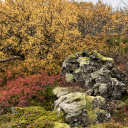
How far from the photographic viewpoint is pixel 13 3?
60.7ft

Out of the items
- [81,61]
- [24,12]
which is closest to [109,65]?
[81,61]

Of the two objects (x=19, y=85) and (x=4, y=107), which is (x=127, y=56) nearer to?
(x=19, y=85)

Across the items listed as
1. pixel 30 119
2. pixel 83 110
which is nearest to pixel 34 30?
pixel 30 119

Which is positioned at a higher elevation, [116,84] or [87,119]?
[116,84]

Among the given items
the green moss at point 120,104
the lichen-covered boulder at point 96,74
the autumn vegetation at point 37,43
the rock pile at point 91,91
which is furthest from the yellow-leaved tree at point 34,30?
the green moss at point 120,104

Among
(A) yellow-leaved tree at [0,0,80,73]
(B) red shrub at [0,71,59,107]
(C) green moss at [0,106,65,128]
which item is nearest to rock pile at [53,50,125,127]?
(C) green moss at [0,106,65,128]

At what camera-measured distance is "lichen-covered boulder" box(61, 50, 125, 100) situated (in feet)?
36.0

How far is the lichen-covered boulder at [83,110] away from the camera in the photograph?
7660mm

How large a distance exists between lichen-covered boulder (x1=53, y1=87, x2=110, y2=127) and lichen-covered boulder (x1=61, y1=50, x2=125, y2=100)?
224cm

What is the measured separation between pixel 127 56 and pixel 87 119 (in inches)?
408

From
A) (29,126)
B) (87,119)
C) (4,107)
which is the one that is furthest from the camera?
(4,107)

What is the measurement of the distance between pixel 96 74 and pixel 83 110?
16.0 feet

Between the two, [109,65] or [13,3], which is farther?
[13,3]

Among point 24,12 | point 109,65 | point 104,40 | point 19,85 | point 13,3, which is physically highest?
point 13,3
